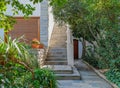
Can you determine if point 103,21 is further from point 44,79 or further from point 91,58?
point 91,58

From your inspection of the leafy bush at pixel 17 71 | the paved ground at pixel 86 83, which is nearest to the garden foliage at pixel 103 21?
Result: the paved ground at pixel 86 83

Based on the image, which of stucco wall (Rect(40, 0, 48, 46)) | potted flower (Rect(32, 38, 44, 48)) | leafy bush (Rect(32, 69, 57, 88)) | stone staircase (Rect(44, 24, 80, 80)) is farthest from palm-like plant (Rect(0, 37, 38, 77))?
stucco wall (Rect(40, 0, 48, 46))

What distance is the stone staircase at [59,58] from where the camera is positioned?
12890mm

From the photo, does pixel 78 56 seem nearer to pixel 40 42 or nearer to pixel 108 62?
pixel 40 42

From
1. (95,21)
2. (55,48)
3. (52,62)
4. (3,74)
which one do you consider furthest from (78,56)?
(3,74)

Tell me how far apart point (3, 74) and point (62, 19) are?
411 inches

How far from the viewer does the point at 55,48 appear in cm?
1770

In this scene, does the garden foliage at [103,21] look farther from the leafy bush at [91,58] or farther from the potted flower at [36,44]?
the leafy bush at [91,58]

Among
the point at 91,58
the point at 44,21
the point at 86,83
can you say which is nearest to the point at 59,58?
the point at 44,21

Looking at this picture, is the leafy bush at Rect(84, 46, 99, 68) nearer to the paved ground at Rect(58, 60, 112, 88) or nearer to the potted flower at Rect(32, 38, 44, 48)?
the potted flower at Rect(32, 38, 44, 48)

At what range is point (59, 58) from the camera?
16328 millimetres

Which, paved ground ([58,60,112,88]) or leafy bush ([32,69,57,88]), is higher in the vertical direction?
leafy bush ([32,69,57,88])

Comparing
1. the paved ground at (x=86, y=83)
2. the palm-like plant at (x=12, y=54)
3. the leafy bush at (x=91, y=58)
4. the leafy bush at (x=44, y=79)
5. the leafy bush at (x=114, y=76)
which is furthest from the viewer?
the leafy bush at (x=91, y=58)

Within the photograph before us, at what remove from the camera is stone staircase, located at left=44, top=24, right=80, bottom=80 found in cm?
1289
